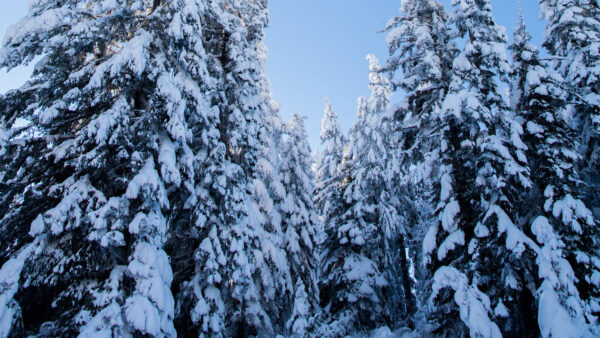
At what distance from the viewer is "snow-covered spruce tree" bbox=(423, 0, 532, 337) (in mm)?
8617

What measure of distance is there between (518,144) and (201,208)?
376 inches

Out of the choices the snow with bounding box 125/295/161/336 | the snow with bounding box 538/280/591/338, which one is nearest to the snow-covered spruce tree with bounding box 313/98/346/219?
the snow with bounding box 538/280/591/338

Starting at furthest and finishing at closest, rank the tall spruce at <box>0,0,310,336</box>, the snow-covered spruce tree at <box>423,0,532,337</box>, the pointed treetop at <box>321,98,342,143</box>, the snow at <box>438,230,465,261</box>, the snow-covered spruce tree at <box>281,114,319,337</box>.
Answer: the pointed treetop at <box>321,98,342,143</box> → the snow-covered spruce tree at <box>281,114,319,337</box> → the snow at <box>438,230,465,261</box> → the snow-covered spruce tree at <box>423,0,532,337</box> → the tall spruce at <box>0,0,310,336</box>

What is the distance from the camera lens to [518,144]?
9.65 metres

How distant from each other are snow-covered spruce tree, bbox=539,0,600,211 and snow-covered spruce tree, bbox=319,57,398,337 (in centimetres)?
818

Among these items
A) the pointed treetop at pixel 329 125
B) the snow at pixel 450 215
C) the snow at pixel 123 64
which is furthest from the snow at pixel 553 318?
the pointed treetop at pixel 329 125

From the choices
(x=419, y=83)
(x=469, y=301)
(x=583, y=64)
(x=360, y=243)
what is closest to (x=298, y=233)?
(x=360, y=243)

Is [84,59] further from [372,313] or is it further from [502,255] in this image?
[372,313]

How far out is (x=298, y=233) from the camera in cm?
2023

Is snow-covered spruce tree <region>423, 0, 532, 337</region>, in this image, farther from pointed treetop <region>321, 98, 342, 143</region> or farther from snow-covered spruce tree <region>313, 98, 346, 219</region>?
pointed treetop <region>321, 98, 342, 143</region>

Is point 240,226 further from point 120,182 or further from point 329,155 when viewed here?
point 329,155

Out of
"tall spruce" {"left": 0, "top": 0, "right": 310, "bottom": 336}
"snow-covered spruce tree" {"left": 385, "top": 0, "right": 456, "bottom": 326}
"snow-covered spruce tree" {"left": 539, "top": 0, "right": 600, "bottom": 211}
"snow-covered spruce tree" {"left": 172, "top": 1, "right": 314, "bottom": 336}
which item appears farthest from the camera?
"snow-covered spruce tree" {"left": 539, "top": 0, "right": 600, "bottom": 211}

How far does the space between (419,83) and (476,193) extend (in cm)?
494

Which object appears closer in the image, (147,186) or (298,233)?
(147,186)
